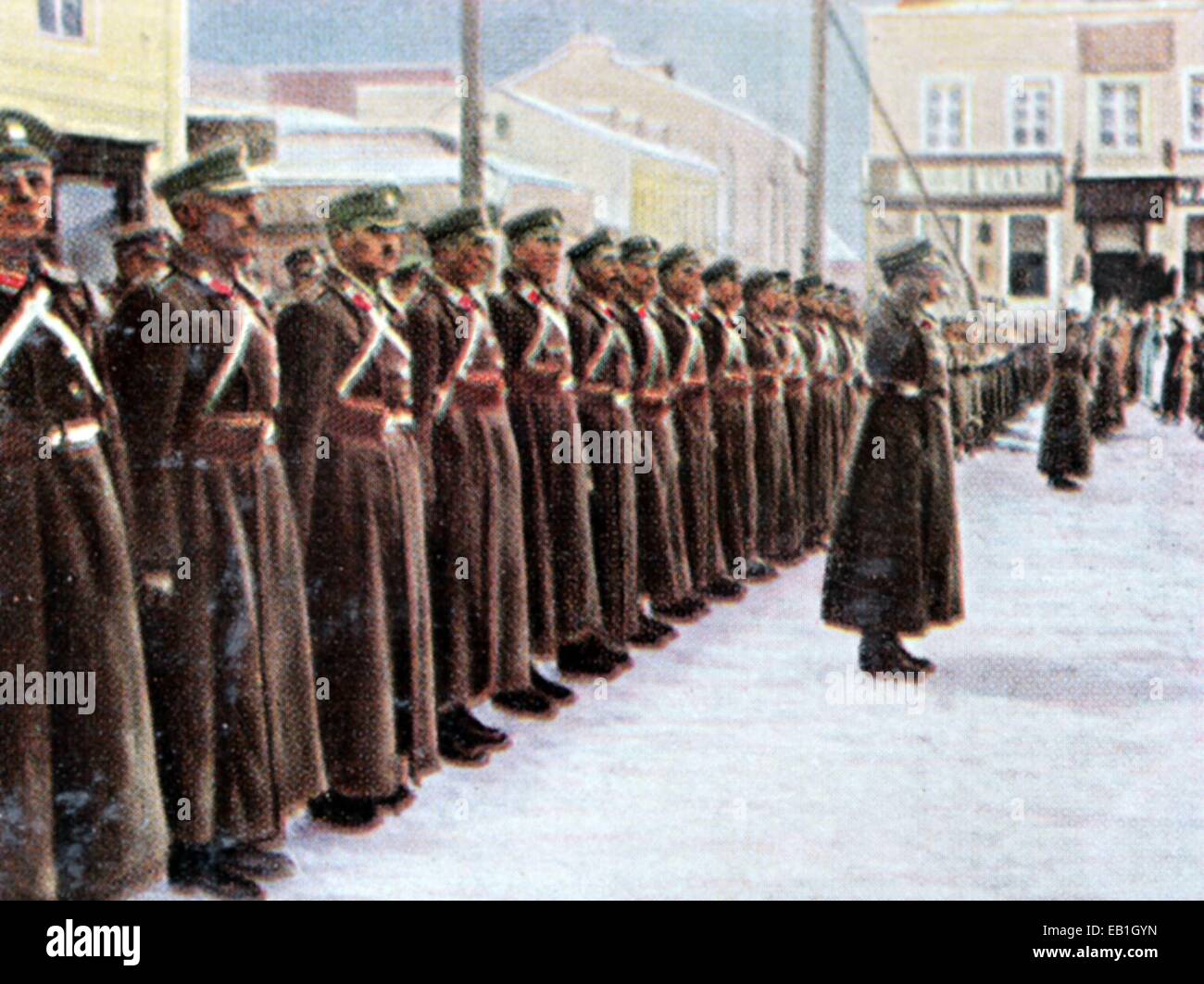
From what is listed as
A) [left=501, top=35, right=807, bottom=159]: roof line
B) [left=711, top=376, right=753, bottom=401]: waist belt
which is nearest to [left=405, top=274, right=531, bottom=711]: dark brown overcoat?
[left=501, top=35, right=807, bottom=159]: roof line

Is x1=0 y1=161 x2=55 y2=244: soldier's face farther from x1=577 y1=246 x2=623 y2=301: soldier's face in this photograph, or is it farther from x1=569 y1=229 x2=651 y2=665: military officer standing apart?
x1=577 y1=246 x2=623 y2=301: soldier's face

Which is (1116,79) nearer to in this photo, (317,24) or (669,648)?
(669,648)

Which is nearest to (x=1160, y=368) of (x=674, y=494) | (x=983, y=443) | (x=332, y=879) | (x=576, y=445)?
(x=983, y=443)

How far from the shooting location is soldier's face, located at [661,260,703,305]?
9414 mm

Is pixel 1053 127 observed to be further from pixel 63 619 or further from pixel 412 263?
pixel 63 619

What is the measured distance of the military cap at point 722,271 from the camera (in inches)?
396

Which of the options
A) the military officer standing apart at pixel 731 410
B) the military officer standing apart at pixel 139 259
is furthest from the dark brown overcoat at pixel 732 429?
the military officer standing apart at pixel 139 259

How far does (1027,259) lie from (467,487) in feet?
36.0

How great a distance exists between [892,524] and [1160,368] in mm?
17137

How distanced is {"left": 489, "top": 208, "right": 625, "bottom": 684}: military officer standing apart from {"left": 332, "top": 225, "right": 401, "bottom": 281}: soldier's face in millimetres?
1609

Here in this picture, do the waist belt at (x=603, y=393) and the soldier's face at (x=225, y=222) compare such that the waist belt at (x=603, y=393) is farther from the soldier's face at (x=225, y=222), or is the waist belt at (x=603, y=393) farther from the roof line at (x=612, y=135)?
the roof line at (x=612, y=135)

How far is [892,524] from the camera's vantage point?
309 inches

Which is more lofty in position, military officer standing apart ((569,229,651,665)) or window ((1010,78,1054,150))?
window ((1010,78,1054,150))

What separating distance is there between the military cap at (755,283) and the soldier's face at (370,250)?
5.63 meters
